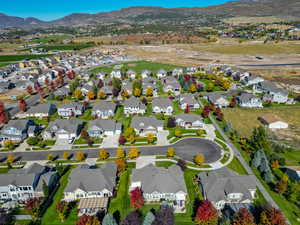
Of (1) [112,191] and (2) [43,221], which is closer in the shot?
(2) [43,221]

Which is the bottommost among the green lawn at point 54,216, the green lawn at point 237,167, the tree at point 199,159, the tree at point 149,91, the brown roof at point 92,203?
the green lawn at point 237,167

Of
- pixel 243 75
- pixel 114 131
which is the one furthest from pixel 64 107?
pixel 243 75

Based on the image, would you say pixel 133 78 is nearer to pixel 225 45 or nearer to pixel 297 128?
pixel 297 128

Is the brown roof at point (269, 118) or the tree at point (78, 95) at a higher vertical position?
the tree at point (78, 95)

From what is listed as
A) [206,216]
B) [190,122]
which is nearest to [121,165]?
[206,216]

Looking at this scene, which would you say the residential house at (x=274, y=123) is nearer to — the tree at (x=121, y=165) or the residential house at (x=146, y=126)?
the residential house at (x=146, y=126)

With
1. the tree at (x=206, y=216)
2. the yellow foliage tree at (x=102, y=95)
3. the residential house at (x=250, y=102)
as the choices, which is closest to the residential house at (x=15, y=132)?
the yellow foliage tree at (x=102, y=95)

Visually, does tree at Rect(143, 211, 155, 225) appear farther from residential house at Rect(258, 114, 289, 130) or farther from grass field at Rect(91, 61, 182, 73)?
grass field at Rect(91, 61, 182, 73)

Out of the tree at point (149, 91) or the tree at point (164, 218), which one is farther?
the tree at point (149, 91)
